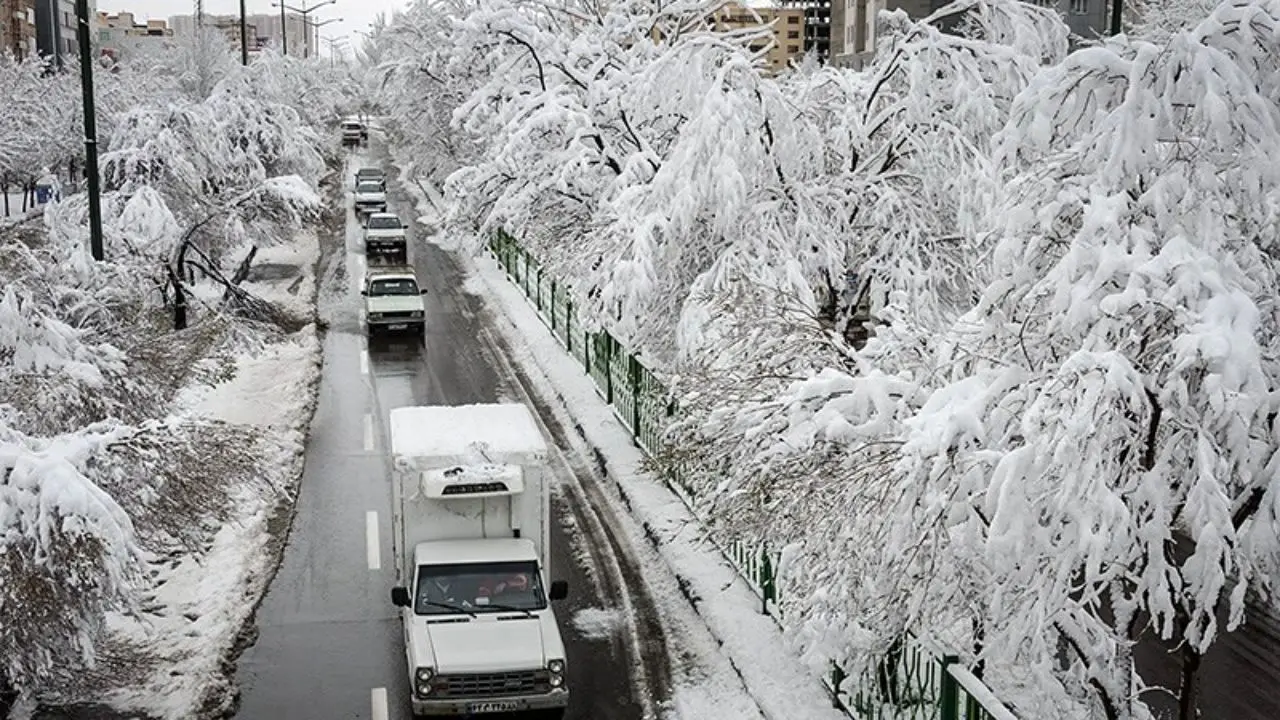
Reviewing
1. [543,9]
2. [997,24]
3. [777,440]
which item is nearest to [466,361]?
[543,9]

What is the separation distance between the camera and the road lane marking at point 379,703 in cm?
1312

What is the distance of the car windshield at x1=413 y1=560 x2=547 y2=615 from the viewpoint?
13445 millimetres

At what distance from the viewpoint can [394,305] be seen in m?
33.0

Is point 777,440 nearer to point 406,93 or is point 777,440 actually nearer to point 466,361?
point 466,361

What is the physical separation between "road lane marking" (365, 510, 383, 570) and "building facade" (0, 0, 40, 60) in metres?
99.4

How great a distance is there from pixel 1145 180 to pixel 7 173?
58179mm

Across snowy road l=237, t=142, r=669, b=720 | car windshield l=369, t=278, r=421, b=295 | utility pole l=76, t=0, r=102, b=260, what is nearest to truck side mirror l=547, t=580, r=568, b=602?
snowy road l=237, t=142, r=669, b=720

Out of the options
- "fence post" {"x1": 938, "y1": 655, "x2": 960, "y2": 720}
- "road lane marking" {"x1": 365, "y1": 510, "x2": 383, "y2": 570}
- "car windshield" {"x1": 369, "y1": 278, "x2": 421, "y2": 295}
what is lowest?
"road lane marking" {"x1": 365, "y1": 510, "x2": 383, "y2": 570}

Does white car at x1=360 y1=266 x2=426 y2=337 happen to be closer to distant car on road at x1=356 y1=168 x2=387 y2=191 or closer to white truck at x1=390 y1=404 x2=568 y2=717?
white truck at x1=390 y1=404 x2=568 y2=717

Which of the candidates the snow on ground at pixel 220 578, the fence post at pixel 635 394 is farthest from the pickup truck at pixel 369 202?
the fence post at pixel 635 394

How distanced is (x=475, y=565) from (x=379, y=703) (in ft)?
5.60

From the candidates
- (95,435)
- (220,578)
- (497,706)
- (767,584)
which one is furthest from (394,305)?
(95,435)

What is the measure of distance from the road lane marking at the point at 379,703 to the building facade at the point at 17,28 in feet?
346

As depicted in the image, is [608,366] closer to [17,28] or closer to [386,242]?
[386,242]
